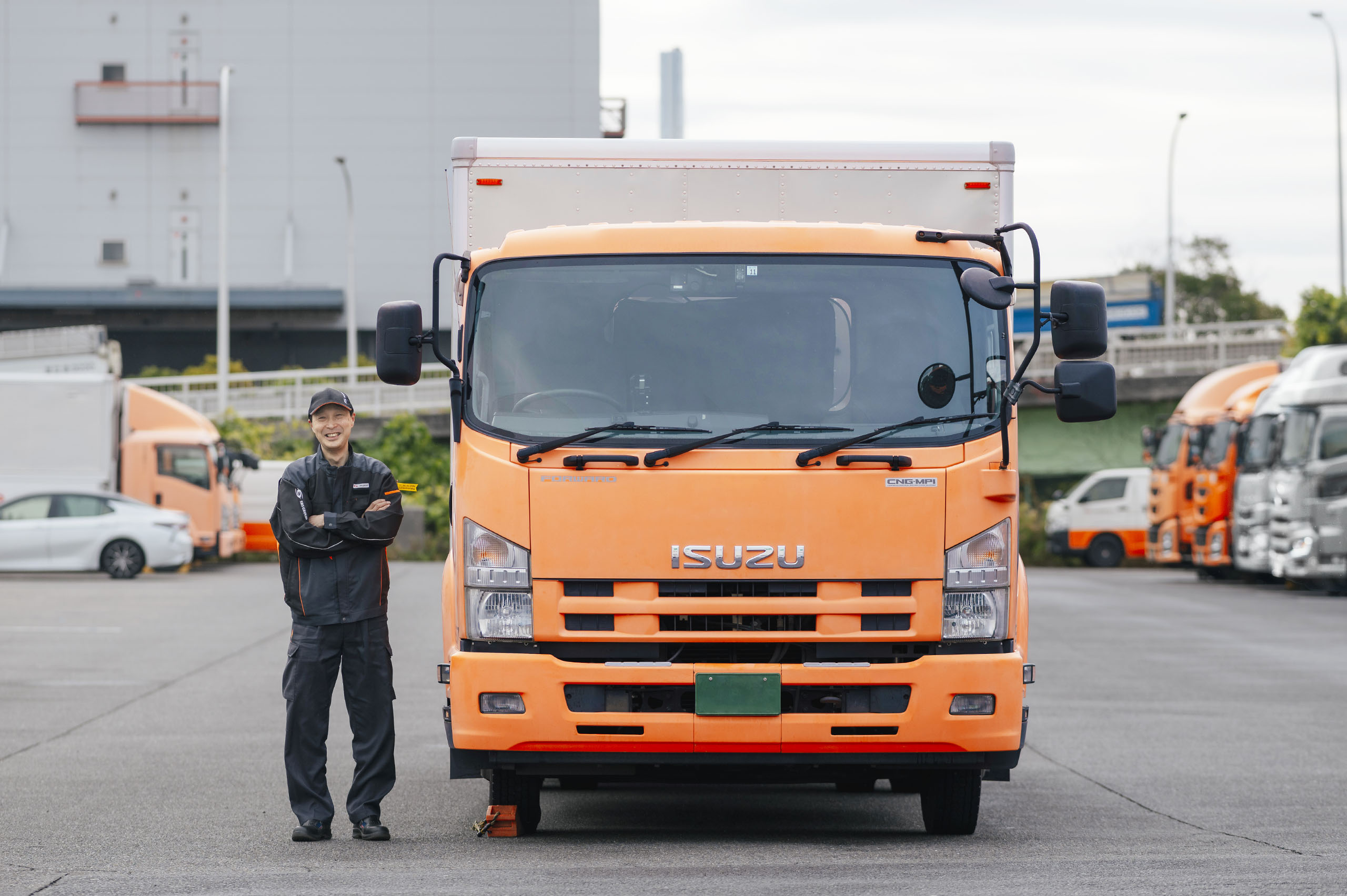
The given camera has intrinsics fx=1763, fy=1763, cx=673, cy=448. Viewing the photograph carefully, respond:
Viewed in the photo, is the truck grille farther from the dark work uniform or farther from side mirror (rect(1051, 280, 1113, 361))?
side mirror (rect(1051, 280, 1113, 361))

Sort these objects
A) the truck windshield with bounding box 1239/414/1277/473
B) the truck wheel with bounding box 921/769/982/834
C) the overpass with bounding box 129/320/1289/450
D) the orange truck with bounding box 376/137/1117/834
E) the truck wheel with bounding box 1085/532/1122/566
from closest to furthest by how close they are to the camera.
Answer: the orange truck with bounding box 376/137/1117/834 → the truck wheel with bounding box 921/769/982/834 → the truck windshield with bounding box 1239/414/1277/473 → the truck wheel with bounding box 1085/532/1122/566 → the overpass with bounding box 129/320/1289/450

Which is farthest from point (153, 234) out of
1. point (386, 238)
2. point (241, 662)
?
point (241, 662)

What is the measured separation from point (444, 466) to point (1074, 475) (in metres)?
16.3

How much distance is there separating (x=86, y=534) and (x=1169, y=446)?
794 inches

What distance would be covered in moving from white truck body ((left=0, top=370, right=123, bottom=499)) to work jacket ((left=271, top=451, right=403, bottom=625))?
85.5 ft

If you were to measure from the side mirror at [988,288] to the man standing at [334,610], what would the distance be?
2667mm

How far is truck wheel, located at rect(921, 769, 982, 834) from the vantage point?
793 cm

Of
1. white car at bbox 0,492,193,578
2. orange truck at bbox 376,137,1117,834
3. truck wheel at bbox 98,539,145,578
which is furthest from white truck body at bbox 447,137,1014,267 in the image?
truck wheel at bbox 98,539,145,578

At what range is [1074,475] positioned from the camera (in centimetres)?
4606

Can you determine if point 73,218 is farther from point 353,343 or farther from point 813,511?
point 813,511

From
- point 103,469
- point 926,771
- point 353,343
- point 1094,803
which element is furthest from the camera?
point 353,343

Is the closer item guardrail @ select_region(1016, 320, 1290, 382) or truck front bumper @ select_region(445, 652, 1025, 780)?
truck front bumper @ select_region(445, 652, 1025, 780)

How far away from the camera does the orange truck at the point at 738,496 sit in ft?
23.3

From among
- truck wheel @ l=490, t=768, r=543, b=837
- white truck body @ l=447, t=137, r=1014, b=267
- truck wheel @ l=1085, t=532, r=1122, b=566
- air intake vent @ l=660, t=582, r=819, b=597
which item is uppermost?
white truck body @ l=447, t=137, r=1014, b=267
